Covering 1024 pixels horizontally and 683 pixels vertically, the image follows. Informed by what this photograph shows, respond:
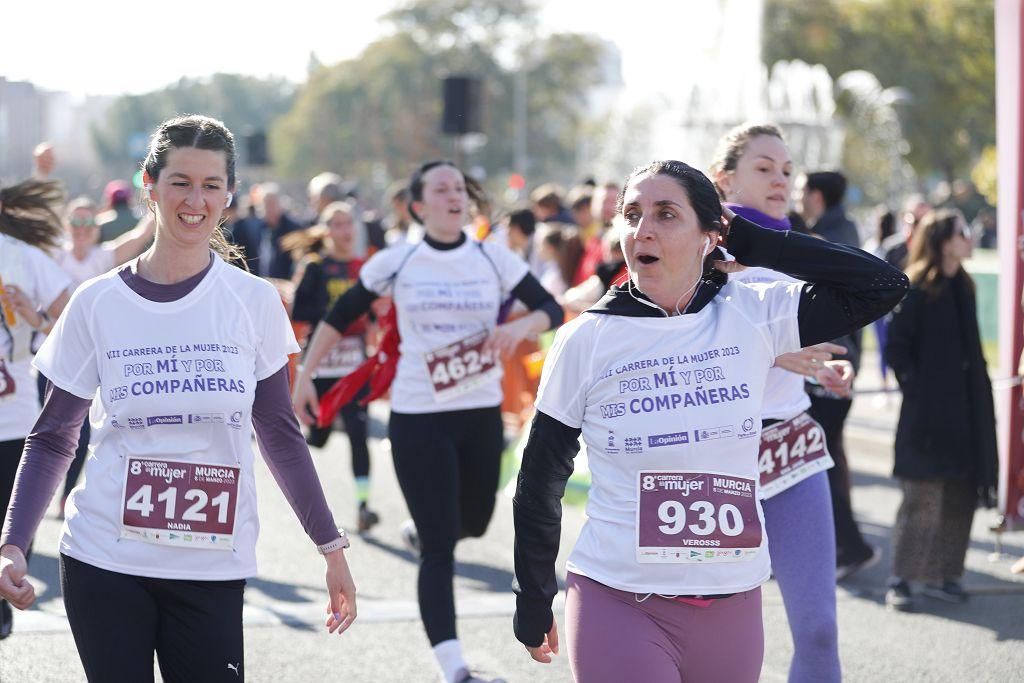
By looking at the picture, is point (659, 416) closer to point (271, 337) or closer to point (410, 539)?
point (271, 337)

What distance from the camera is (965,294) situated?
7410mm

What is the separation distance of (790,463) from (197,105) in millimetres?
138724

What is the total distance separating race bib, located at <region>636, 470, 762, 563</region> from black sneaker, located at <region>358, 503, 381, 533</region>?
5.94m

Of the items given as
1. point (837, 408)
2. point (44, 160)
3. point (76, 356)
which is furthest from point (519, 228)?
point (76, 356)

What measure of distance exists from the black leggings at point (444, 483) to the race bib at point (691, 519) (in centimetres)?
243

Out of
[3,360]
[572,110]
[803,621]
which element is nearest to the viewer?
[803,621]

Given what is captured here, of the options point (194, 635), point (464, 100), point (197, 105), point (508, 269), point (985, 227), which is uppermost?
point (197, 105)

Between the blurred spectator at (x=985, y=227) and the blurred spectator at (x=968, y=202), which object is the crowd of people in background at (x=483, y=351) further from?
the blurred spectator at (x=985, y=227)

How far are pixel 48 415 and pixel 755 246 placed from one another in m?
1.78

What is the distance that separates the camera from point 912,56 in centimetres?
5741

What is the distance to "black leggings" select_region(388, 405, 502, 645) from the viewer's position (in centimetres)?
571

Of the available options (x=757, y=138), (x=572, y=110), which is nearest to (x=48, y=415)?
(x=757, y=138)

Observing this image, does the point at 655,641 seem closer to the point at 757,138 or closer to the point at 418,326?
the point at 757,138

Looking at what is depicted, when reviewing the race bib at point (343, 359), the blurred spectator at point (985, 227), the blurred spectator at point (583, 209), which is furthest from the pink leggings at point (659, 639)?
the blurred spectator at point (985, 227)
